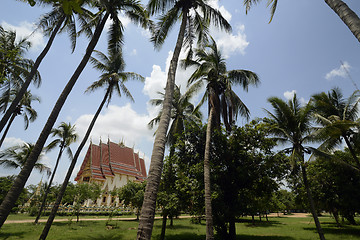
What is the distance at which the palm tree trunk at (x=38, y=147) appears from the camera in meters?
5.51

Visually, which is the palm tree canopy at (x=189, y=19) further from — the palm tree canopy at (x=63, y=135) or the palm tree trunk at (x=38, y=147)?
the palm tree canopy at (x=63, y=135)

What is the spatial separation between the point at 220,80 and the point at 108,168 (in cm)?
3636

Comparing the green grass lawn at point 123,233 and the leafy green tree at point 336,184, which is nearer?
the green grass lawn at point 123,233

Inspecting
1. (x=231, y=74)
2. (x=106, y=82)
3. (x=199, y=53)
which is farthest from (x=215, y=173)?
(x=106, y=82)

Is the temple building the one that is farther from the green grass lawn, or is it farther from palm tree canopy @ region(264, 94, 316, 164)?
palm tree canopy @ region(264, 94, 316, 164)

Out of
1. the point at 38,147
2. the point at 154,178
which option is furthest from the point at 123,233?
the point at 154,178

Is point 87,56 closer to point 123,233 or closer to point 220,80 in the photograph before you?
point 220,80

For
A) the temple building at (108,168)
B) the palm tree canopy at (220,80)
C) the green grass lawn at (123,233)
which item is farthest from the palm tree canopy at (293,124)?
the temple building at (108,168)

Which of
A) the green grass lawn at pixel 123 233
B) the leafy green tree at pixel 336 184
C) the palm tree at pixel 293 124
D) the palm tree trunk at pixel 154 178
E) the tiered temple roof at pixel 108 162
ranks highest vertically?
the tiered temple roof at pixel 108 162

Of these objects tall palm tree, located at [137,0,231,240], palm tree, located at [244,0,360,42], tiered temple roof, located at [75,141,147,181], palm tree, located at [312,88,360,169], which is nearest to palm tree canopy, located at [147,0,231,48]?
tall palm tree, located at [137,0,231,240]

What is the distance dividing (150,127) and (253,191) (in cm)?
1048

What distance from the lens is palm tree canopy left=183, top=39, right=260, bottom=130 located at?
11.3 m

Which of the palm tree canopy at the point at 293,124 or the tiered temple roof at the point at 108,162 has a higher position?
the tiered temple roof at the point at 108,162

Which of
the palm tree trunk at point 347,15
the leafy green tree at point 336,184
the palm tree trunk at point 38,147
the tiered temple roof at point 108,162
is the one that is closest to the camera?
the palm tree trunk at point 347,15
